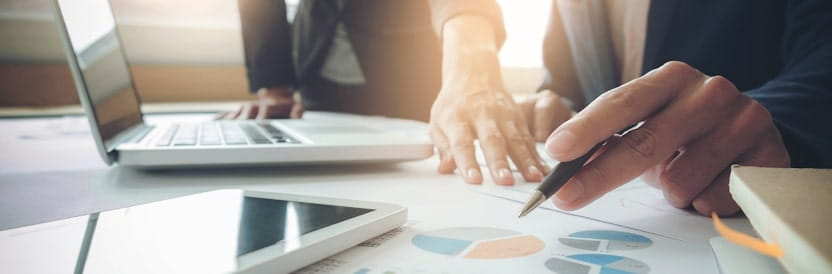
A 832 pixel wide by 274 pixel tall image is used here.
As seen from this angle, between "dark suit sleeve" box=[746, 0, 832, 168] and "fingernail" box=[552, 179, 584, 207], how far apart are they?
20cm

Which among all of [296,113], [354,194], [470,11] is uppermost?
[470,11]

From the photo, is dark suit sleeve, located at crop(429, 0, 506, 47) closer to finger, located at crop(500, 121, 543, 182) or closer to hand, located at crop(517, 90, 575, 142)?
hand, located at crop(517, 90, 575, 142)

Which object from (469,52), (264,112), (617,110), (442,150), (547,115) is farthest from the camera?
(264,112)

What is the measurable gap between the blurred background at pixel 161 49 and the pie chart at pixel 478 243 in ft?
4.88

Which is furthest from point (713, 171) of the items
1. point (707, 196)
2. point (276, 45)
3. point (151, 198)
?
point (276, 45)

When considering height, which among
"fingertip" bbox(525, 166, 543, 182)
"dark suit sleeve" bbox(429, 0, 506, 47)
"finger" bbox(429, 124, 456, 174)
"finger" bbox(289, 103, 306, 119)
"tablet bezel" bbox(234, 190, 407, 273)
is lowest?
"finger" bbox(289, 103, 306, 119)

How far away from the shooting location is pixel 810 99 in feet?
1.46

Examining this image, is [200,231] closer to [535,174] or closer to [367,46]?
[535,174]

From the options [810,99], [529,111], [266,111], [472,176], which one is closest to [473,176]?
[472,176]

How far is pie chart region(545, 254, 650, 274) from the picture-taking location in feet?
0.82

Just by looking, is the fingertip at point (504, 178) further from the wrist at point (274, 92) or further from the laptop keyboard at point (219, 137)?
the wrist at point (274, 92)

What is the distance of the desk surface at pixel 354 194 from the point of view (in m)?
0.28

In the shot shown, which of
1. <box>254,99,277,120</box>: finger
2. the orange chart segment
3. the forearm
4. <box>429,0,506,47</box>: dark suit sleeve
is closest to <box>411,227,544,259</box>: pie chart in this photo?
the orange chart segment

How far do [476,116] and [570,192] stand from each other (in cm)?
26
